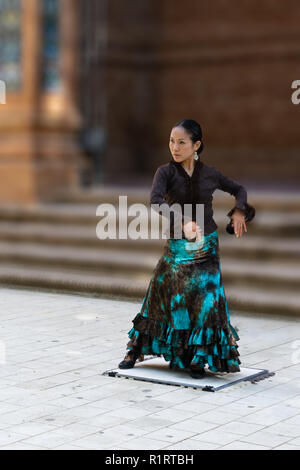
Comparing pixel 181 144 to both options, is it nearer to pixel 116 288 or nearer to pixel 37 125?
pixel 116 288

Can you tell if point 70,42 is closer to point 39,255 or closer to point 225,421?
point 39,255

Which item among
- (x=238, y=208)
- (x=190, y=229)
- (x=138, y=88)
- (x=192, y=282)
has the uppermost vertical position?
(x=138, y=88)

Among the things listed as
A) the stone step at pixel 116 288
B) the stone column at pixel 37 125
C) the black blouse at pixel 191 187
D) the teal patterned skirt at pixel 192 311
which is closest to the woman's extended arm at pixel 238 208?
the black blouse at pixel 191 187

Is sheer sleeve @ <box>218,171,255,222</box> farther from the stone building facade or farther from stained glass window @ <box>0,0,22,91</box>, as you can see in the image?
stained glass window @ <box>0,0,22,91</box>

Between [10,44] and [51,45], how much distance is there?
1.80 ft

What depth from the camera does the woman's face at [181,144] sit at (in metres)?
6.68

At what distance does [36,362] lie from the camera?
7.45 meters

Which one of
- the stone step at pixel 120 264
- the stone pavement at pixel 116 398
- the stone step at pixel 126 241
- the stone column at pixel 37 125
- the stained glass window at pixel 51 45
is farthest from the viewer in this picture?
the stained glass window at pixel 51 45

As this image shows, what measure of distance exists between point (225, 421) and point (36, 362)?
204cm

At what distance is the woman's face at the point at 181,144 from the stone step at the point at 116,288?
3.14 metres

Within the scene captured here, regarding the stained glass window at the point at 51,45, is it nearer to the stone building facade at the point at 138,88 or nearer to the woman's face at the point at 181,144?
the stone building facade at the point at 138,88

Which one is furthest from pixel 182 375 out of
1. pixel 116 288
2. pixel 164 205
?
pixel 116 288

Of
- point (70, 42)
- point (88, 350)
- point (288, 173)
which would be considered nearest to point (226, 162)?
point (288, 173)

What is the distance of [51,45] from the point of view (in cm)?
1323
